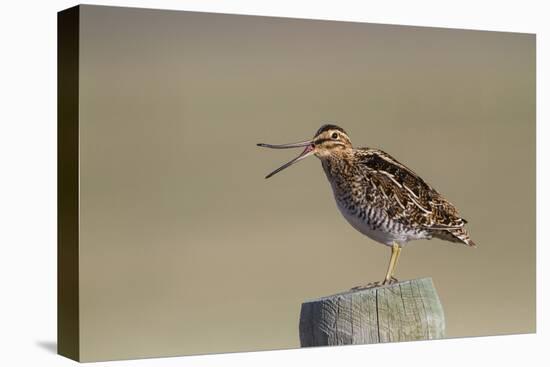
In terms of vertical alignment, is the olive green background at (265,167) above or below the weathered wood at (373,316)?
above

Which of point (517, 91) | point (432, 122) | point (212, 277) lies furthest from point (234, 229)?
point (517, 91)

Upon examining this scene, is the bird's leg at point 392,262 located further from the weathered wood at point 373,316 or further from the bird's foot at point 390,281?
the weathered wood at point 373,316

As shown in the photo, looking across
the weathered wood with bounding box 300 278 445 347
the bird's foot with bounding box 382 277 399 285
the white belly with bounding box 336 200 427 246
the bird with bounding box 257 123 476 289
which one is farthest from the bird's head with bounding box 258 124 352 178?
the weathered wood with bounding box 300 278 445 347

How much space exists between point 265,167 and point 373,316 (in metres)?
1.64

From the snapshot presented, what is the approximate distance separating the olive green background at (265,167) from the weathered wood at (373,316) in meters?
0.95

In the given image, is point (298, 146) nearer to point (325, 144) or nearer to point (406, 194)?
point (325, 144)

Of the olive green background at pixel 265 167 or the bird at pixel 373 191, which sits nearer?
the olive green background at pixel 265 167

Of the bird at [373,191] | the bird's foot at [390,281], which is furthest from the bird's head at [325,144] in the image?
the bird's foot at [390,281]

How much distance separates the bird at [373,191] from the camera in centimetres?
991

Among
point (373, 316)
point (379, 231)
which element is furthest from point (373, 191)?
point (373, 316)

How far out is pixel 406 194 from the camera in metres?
10.1

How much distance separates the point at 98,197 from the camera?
8914 mm

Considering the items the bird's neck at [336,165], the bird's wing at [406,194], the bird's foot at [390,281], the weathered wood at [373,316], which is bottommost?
the weathered wood at [373,316]

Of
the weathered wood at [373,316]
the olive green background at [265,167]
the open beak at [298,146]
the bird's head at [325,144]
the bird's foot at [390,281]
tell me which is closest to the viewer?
the weathered wood at [373,316]
